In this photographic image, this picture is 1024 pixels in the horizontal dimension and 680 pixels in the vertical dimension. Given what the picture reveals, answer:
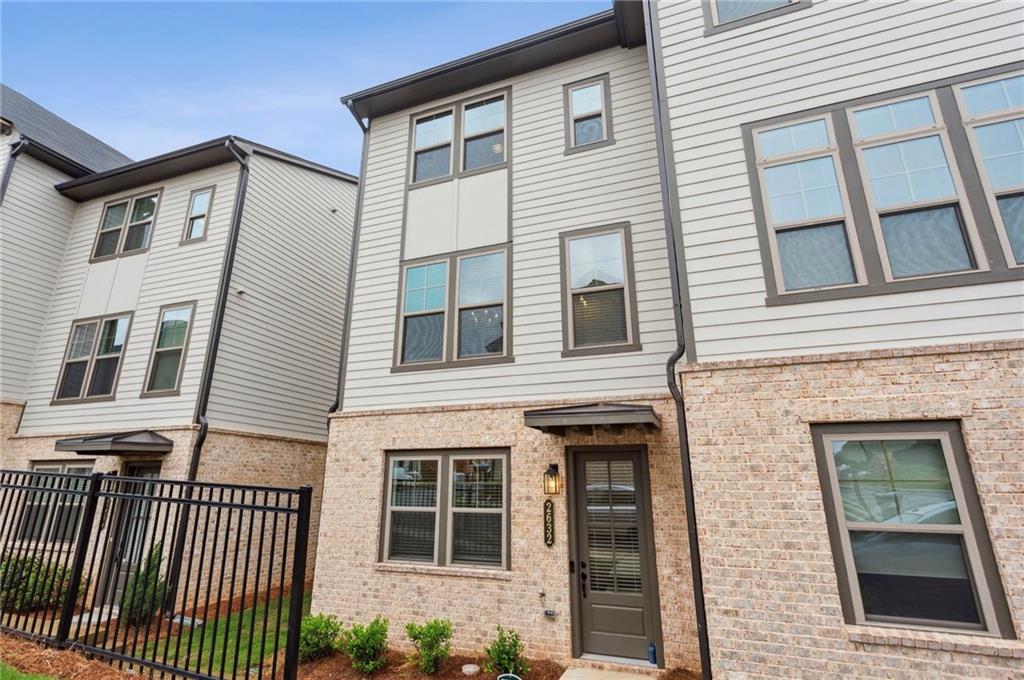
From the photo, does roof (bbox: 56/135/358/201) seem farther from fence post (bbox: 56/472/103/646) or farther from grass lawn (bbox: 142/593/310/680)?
grass lawn (bbox: 142/593/310/680)

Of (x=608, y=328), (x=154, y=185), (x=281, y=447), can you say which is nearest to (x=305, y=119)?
(x=154, y=185)

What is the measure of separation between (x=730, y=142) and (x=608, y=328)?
8.65ft

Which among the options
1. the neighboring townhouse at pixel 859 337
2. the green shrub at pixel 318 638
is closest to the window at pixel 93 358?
the green shrub at pixel 318 638

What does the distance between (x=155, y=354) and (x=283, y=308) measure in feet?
8.44

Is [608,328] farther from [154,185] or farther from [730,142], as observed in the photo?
[154,185]

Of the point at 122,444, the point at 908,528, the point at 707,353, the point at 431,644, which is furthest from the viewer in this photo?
the point at 122,444

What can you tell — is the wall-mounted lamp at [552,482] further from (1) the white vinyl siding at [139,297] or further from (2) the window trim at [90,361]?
(2) the window trim at [90,361]

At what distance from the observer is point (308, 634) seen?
236 inches

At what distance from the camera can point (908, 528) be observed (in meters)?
3.85

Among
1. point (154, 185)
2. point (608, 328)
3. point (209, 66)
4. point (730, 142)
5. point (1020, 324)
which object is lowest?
point (1020, 324)

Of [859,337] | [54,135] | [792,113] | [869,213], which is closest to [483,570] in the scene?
[859,337]

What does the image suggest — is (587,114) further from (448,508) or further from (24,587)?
(24,587)

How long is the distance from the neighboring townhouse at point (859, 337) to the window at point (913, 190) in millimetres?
18

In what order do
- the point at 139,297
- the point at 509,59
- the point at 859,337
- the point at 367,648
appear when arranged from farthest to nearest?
the point at 139,297, the point at 509,59, the point at 367,648, the point at 859,337
